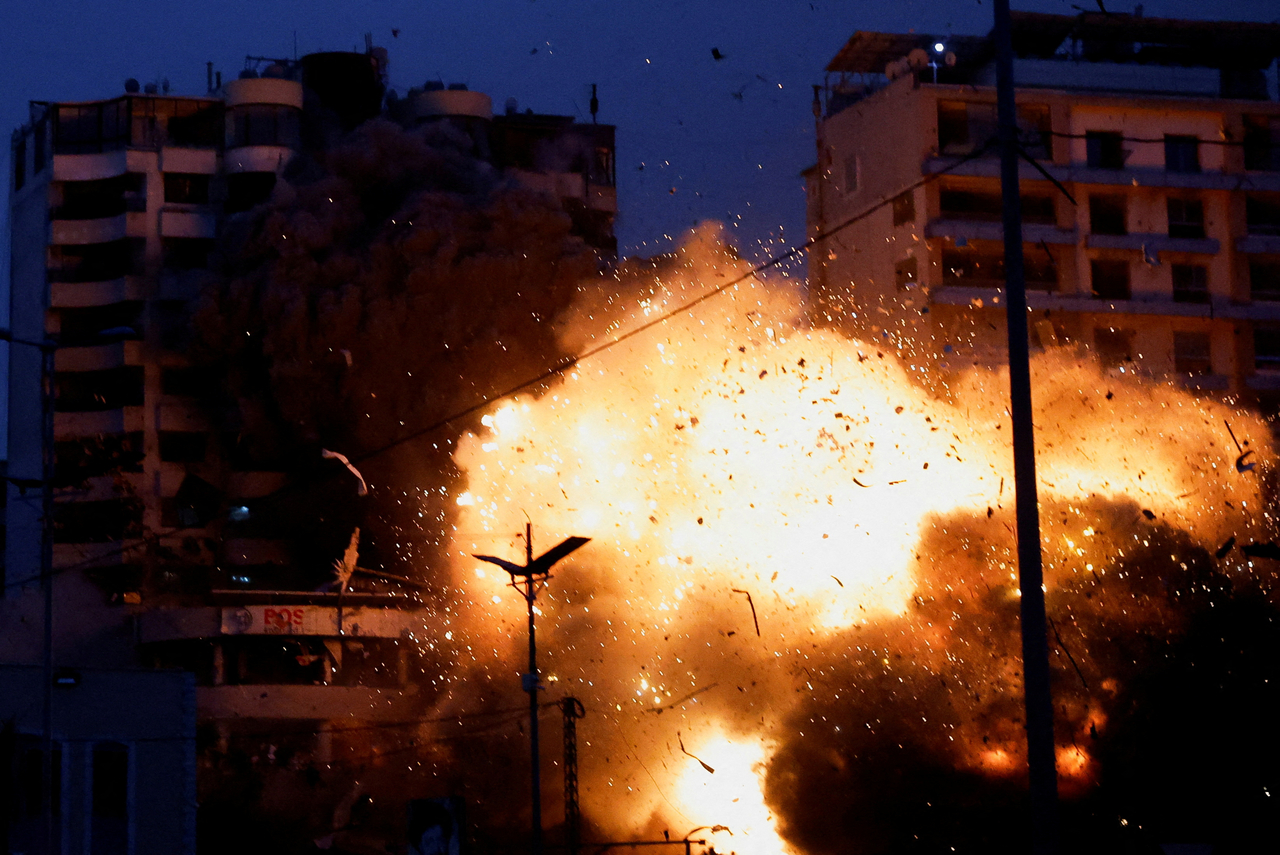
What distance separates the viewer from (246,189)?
184 feet

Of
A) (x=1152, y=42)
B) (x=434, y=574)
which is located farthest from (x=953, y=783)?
(x=1152, y=42)

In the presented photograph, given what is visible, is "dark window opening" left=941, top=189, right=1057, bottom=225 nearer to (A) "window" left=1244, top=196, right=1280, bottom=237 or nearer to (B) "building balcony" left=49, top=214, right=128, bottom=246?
(A) "window" left=1244, top=196, right=1280, bottom=237

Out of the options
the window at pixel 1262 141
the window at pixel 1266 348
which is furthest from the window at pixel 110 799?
the window at pixel 1262 141

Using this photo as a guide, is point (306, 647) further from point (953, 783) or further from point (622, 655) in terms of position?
point (953, 783)

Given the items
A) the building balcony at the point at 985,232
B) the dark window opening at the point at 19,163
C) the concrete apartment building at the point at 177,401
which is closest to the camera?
the concrete apartment building at the point at 177,401

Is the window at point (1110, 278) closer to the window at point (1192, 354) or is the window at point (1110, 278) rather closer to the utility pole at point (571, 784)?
the window at point (1192, 354)

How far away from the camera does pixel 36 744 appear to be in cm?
3284

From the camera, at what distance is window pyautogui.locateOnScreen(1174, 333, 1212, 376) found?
5334 cm

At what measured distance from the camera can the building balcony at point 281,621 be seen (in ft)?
154

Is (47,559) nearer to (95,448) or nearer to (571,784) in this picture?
(571,784)

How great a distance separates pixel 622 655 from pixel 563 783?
4945 mm

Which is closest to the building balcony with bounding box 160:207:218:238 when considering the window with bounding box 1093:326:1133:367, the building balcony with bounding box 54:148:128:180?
the building balcony with bounding box 54:148:128:180

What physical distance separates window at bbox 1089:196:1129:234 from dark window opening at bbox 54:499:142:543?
107 feet

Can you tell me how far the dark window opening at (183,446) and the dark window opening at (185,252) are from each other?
5.87 metres
